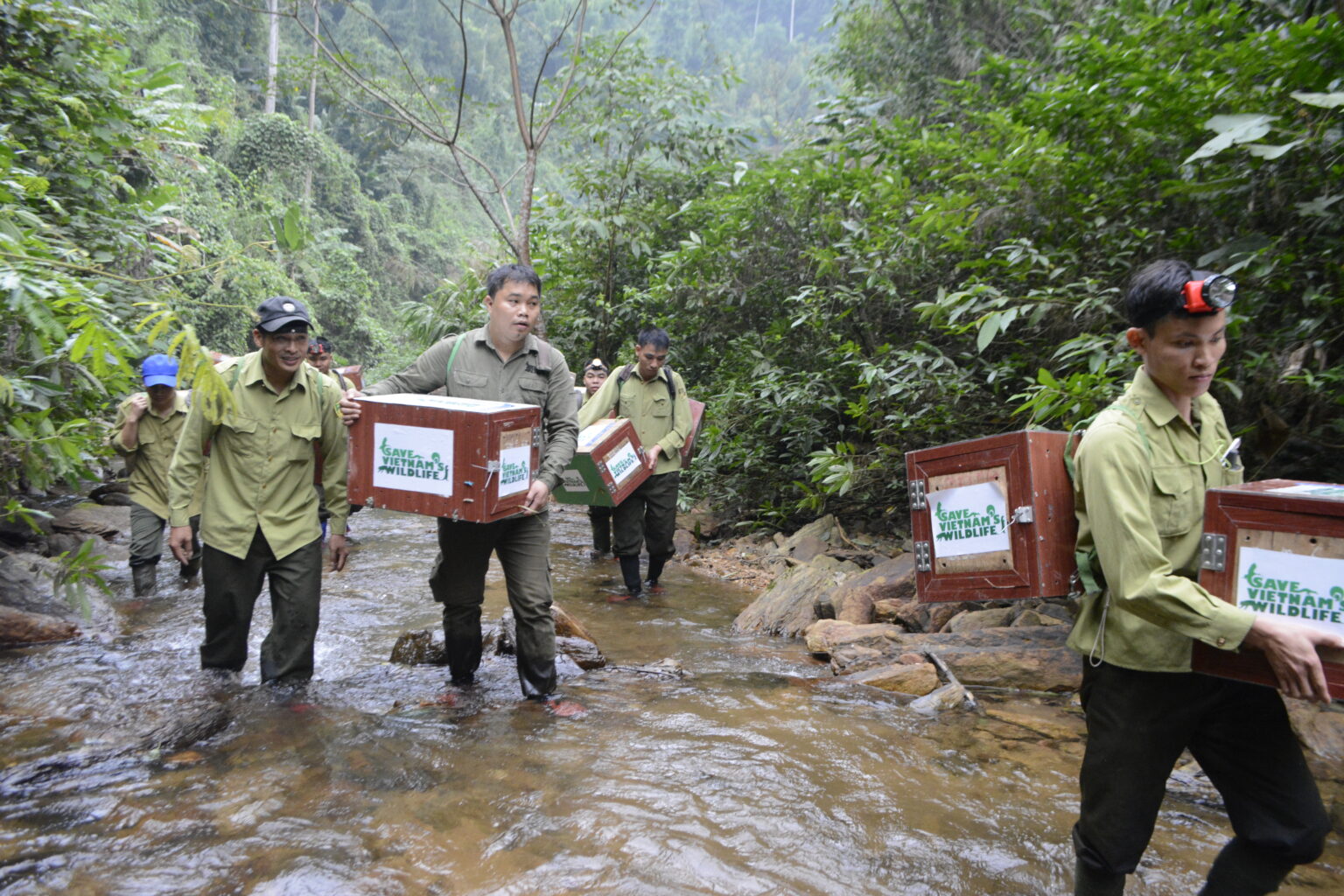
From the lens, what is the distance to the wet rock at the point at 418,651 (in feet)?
17.3

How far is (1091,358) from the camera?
179 inches

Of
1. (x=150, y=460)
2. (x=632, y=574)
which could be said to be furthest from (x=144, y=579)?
(x=632, y=574)

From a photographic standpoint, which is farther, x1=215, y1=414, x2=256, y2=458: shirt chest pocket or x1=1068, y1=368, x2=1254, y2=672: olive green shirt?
x1=215, y1=414, x2=256, y2=458: shirt chest pocket

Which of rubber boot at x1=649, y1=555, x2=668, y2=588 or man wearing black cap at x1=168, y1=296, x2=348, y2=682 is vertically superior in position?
man wearing black cap at x1=168, y1=296, x2=348, y2=682

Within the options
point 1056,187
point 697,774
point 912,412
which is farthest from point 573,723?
point 1056,187

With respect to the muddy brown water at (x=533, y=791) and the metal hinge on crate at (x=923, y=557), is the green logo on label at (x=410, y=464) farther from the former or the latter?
the metal hinge on crate at (x=923, y=557)

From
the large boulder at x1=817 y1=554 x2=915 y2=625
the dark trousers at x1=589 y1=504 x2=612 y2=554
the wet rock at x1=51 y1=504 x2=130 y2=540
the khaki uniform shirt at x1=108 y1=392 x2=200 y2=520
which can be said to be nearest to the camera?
the large boulder at x1=817 y1=554 x2=915 y2=625

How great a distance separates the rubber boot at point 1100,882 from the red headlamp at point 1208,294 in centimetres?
146

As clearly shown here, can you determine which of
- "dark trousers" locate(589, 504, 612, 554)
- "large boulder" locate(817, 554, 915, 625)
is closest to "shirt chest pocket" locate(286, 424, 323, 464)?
"large boulder" locate(817, 554, 915, 625)

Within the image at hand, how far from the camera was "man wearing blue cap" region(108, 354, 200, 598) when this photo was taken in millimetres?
6445

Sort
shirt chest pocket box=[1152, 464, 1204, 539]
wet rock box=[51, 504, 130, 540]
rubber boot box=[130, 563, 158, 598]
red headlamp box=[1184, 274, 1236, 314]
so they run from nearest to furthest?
red headlamp box=[1184, 274, 1236, 314] → shirt chest pocket box=[1152, 464, 1204, 539] → rubber boot box=[130, 563, 158, 598] → wet rock box=[51, 504, 130, 540]

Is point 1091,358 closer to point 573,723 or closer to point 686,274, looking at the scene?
point 573,723

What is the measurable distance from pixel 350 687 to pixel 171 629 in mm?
1965

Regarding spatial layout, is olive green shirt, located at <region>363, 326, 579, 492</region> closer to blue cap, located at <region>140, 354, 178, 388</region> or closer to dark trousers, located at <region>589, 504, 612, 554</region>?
blue cap, located at <region>140, 354, 178, 388</region>
